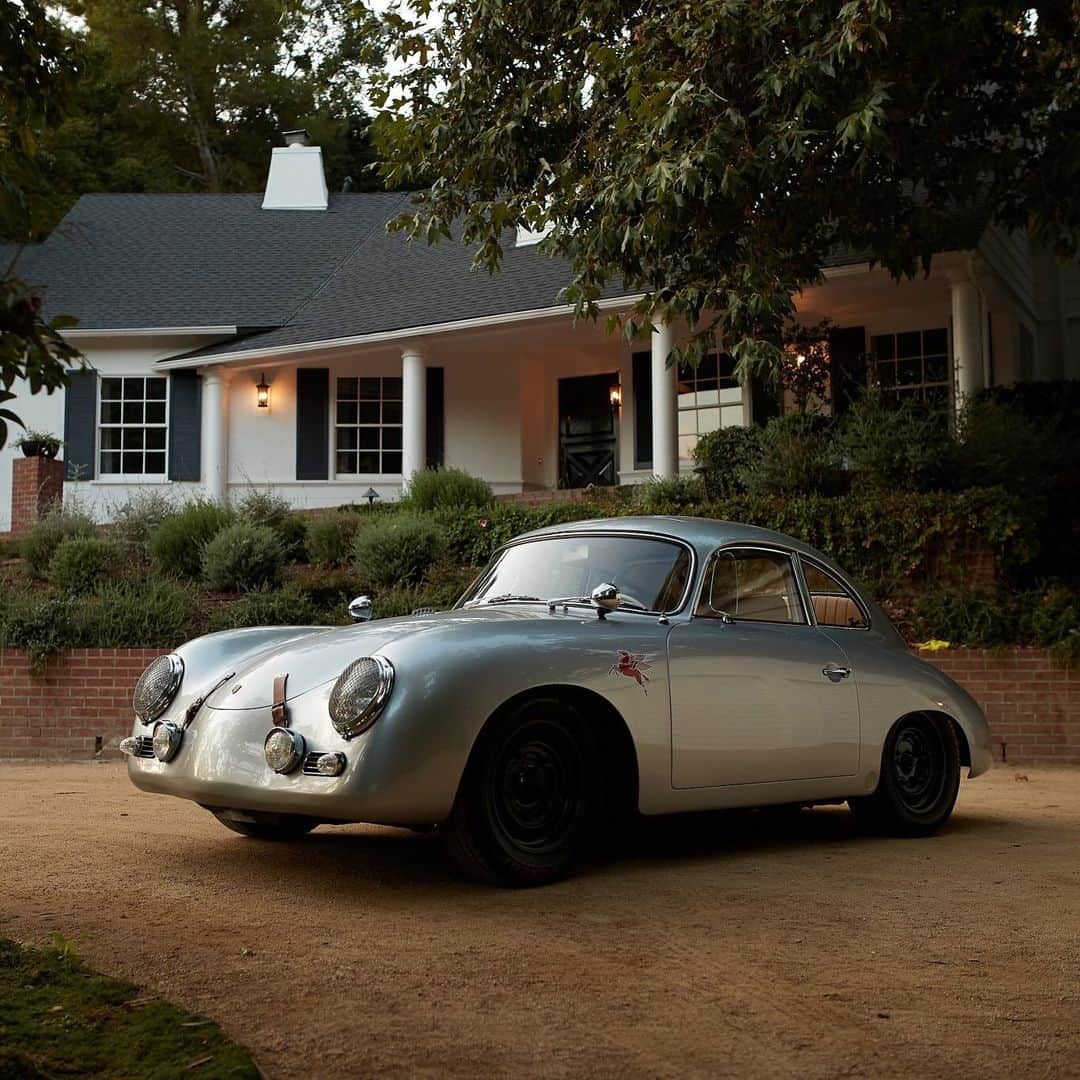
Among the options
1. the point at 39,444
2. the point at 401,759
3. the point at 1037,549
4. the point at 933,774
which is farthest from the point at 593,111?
the point at 39,444

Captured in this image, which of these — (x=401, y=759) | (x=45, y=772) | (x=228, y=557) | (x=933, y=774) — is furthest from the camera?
(x=228, y=557)

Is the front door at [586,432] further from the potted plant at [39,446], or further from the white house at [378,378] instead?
the potted plant at [39,446]

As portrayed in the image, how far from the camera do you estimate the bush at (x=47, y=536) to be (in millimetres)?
14516

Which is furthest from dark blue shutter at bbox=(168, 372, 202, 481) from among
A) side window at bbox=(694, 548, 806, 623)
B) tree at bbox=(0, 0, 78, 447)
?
tree at bbox=(0, 0, 78, 447)

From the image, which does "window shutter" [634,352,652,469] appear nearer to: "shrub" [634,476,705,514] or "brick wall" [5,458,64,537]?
"shrub" [634,476,705,514]

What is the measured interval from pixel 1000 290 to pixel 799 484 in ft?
21.1

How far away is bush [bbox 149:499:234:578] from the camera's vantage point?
14.3 m

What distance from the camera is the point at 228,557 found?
1348 centimetres

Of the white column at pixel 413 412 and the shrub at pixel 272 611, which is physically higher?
the white column at pixel 413 412

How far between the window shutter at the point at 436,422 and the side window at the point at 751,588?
15.3m

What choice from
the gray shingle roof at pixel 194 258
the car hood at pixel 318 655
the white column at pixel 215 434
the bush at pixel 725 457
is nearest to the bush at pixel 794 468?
the bush at pixel 725 457

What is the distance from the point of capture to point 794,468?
13555 millimetres

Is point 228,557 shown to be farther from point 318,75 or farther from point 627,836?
point 318,75

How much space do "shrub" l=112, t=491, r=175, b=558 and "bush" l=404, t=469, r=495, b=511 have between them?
307 centimetres
